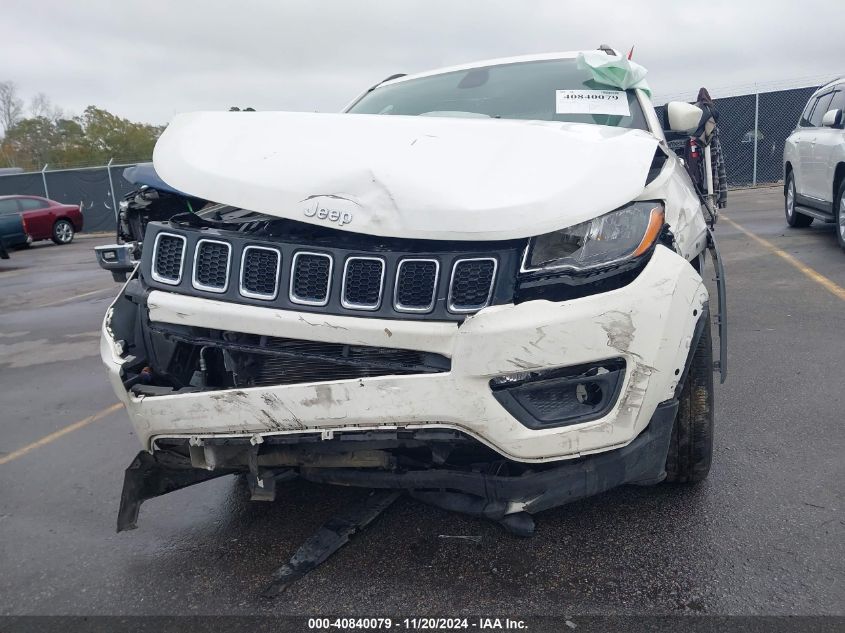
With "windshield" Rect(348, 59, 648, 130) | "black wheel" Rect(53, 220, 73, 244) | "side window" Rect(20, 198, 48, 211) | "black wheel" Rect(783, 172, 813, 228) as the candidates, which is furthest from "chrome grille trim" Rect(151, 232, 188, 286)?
"black wheel" Rect(53, 220, 73, 244)

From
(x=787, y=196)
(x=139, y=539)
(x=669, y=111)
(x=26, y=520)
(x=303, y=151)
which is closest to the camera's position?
(x=303, y=151)

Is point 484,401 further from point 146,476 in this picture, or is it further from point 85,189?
point 85,189

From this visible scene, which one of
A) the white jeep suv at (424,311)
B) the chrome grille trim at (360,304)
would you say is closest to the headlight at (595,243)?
the white jeep suv at (424,311)

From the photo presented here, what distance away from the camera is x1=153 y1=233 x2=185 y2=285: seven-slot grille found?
2.38 m

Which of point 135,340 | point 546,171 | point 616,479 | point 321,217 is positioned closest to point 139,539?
point 135,340

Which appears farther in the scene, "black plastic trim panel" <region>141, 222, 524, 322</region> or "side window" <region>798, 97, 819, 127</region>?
"side window" <region>798, 97, 819, 127</region>

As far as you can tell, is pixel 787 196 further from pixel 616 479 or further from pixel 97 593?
pixel 97 593

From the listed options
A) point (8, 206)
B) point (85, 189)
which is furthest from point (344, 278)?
point (85, 189)

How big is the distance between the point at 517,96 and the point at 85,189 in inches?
912

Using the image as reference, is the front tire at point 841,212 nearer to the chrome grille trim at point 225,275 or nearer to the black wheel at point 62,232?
the chrome grille trim at point 225,275

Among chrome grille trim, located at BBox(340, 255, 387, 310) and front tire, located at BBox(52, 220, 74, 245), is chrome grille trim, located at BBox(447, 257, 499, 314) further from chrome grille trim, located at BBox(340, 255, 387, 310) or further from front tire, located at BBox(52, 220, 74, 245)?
front tire, located at BBox(52, 220, 74, 245)

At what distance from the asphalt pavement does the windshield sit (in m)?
1.64

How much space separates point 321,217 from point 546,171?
681 mm

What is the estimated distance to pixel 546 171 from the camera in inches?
83.6
